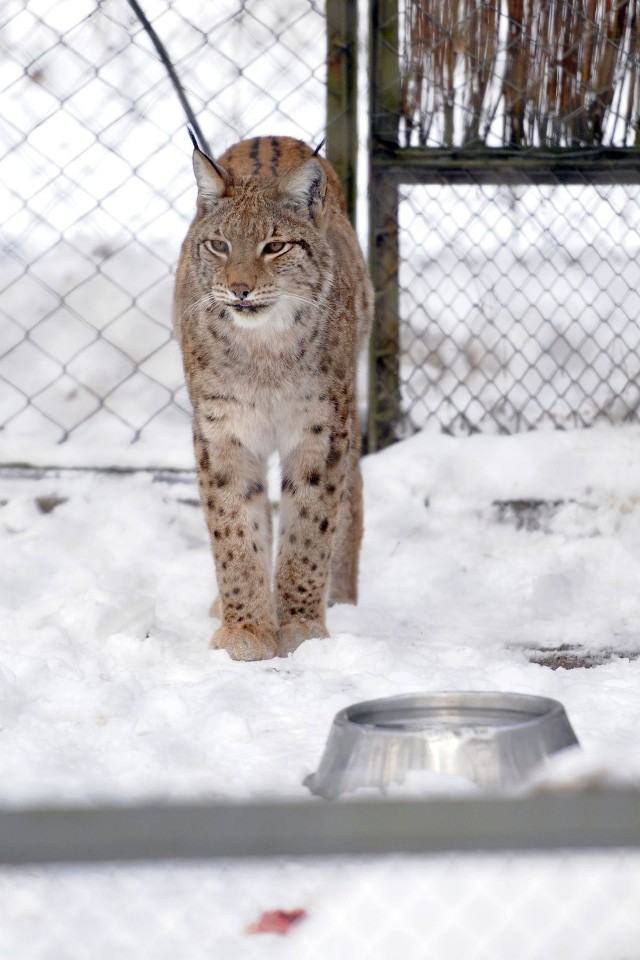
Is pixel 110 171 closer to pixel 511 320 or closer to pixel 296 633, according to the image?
pixel 511 320

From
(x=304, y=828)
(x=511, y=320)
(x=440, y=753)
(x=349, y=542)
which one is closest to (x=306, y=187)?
(x=349, y=542)

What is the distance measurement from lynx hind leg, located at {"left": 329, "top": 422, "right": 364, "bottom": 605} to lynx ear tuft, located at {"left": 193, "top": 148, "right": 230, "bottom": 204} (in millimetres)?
896

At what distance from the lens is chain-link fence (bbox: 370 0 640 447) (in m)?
4.71

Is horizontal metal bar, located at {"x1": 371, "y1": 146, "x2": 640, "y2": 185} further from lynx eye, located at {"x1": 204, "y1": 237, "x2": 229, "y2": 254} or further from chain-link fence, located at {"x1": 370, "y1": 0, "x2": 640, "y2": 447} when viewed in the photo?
lynx eye, located at {"x1": 204, "y1": 237, "x2": 229, "y2": 254}

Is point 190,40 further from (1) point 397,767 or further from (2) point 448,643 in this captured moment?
(1) point 397,767

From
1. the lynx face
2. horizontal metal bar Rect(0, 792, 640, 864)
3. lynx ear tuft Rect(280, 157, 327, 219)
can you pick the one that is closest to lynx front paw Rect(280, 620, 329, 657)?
the lynx face

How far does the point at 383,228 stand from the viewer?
4.89 meters

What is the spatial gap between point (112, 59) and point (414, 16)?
118 cm

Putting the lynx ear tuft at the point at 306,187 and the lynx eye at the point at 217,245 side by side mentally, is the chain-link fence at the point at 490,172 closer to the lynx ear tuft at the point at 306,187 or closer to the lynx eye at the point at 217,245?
the lynx ear tuft at the point at 306,187

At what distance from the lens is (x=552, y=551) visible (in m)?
4.52

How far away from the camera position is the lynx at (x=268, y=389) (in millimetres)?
3387

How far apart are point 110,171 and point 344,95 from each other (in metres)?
1.26

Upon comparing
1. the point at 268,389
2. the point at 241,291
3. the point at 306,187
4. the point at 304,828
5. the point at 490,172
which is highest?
the point at 490,172

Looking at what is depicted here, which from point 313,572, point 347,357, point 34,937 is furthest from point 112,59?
point 34,937
